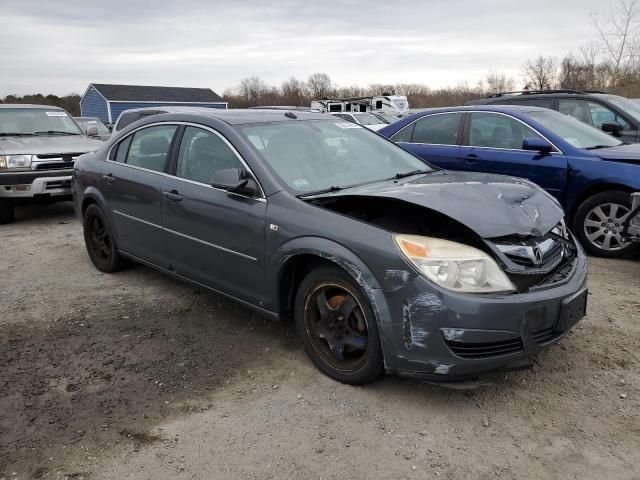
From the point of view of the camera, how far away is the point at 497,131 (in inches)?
256

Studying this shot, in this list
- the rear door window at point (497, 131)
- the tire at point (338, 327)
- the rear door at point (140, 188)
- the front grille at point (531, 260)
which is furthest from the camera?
the rear door window at point (497, 131)

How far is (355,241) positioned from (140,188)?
238 cm

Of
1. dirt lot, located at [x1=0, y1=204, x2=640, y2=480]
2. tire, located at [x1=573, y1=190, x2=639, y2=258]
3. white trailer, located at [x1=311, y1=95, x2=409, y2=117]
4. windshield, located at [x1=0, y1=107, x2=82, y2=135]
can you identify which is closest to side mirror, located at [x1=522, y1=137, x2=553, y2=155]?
tire, located at [x1=573, y1=190, x2=639, y2=258]

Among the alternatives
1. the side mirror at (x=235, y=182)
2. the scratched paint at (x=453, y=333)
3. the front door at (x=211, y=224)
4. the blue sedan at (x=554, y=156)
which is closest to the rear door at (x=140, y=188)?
the front door at (x=211, y=224)

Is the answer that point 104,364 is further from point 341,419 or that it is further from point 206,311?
point 341,419

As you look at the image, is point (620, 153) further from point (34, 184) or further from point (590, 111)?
point (34, 184)

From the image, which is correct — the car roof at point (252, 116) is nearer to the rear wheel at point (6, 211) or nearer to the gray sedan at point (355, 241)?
the gray sedan at point (355, 241)

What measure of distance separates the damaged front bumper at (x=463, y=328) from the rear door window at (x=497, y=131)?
12.4 ft

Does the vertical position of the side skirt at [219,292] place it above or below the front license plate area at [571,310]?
below

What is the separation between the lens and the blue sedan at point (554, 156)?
5.58m

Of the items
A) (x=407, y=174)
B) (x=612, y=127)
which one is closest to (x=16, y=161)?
(x=407, y=174)

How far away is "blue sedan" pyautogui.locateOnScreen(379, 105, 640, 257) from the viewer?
558 cm


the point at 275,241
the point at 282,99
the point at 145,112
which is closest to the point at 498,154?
the point at 275,241

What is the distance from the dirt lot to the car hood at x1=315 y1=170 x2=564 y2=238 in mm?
964
